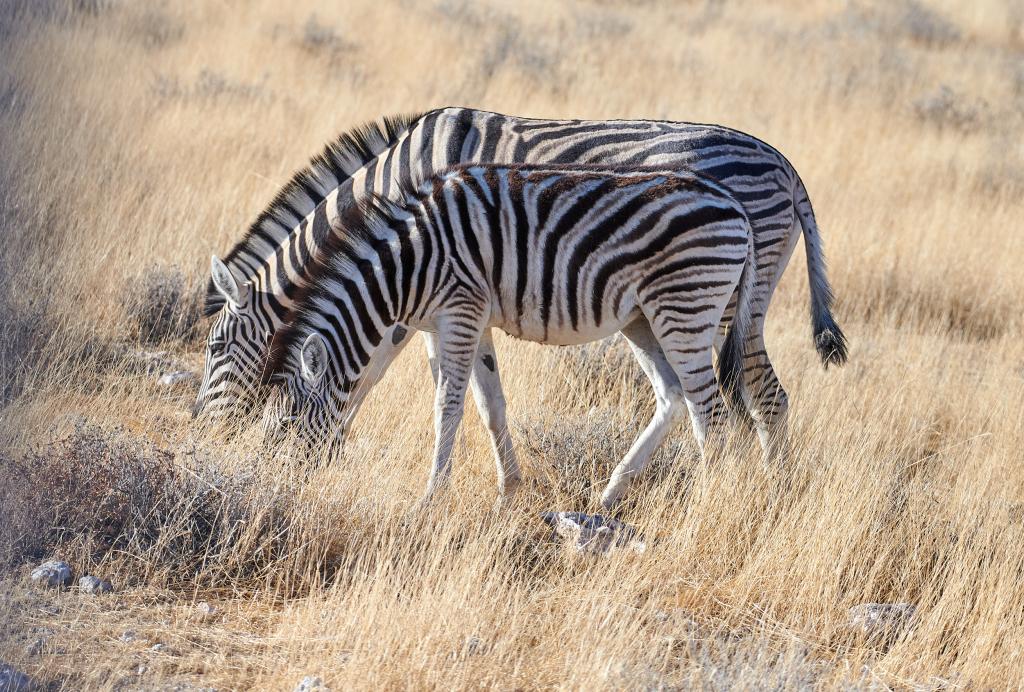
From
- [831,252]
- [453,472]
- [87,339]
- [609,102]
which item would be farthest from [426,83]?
[453,472]

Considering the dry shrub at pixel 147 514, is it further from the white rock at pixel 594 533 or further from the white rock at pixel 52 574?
the white rock at pixel 594 533

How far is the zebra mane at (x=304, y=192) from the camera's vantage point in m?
6.19

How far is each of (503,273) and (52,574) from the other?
2.40 meters

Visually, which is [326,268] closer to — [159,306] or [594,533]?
[594,533]

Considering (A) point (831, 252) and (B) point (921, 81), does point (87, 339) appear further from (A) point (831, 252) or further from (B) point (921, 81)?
(B) point (921, 81)

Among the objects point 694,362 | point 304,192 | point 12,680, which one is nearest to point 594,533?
point 694,362

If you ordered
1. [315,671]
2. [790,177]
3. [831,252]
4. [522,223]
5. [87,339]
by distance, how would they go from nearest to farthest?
[315,671] → [522,223] → [790,177] → [87,339] → [831,252]

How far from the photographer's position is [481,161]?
6.50m

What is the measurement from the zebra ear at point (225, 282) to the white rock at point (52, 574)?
1.76 m

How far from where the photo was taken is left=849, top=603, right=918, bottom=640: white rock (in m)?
4.46

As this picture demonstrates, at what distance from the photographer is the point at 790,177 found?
6.42 meters

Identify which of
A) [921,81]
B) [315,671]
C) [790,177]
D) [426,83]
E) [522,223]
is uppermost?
[921,81]

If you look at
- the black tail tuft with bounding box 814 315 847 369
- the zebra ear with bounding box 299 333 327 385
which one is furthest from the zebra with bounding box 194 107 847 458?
the zebra ear with bounding box 299 333 327 385

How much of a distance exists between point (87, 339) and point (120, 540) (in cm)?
279
